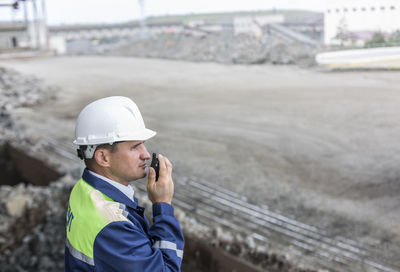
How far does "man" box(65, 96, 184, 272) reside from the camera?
1311mm

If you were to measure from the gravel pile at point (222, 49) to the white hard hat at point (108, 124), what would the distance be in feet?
58.8

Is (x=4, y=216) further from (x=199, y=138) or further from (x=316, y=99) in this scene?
(x=316, y=99)

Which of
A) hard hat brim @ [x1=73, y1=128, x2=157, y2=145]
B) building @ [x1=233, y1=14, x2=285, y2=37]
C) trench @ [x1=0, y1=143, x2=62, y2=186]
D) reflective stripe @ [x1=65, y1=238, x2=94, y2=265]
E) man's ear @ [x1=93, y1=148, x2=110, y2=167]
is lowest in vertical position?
trench @ [x1=0, y1=143, x2=62, y2=186]

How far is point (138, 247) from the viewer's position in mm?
1292

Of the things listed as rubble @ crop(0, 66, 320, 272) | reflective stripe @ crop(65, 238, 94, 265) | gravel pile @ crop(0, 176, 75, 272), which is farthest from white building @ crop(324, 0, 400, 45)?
reflective stripe @ crop(65, 238, 94, 265)

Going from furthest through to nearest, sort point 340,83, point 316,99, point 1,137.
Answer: point 340,83, point 316,99, point 1,137

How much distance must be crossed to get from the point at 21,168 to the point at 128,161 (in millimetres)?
8119

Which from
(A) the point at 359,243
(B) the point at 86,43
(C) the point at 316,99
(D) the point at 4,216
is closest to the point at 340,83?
(C) the point at 316,99

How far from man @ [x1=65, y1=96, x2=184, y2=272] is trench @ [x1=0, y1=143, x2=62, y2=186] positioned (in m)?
6.47

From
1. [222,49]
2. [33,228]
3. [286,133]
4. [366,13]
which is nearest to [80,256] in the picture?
[33,228]

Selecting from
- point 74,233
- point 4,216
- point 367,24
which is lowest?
point 4,216

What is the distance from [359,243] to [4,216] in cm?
465

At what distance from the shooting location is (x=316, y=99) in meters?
12.7

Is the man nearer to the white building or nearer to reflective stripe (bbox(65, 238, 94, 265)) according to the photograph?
reflective stripe (bbox(65, 238, 94, 265))
